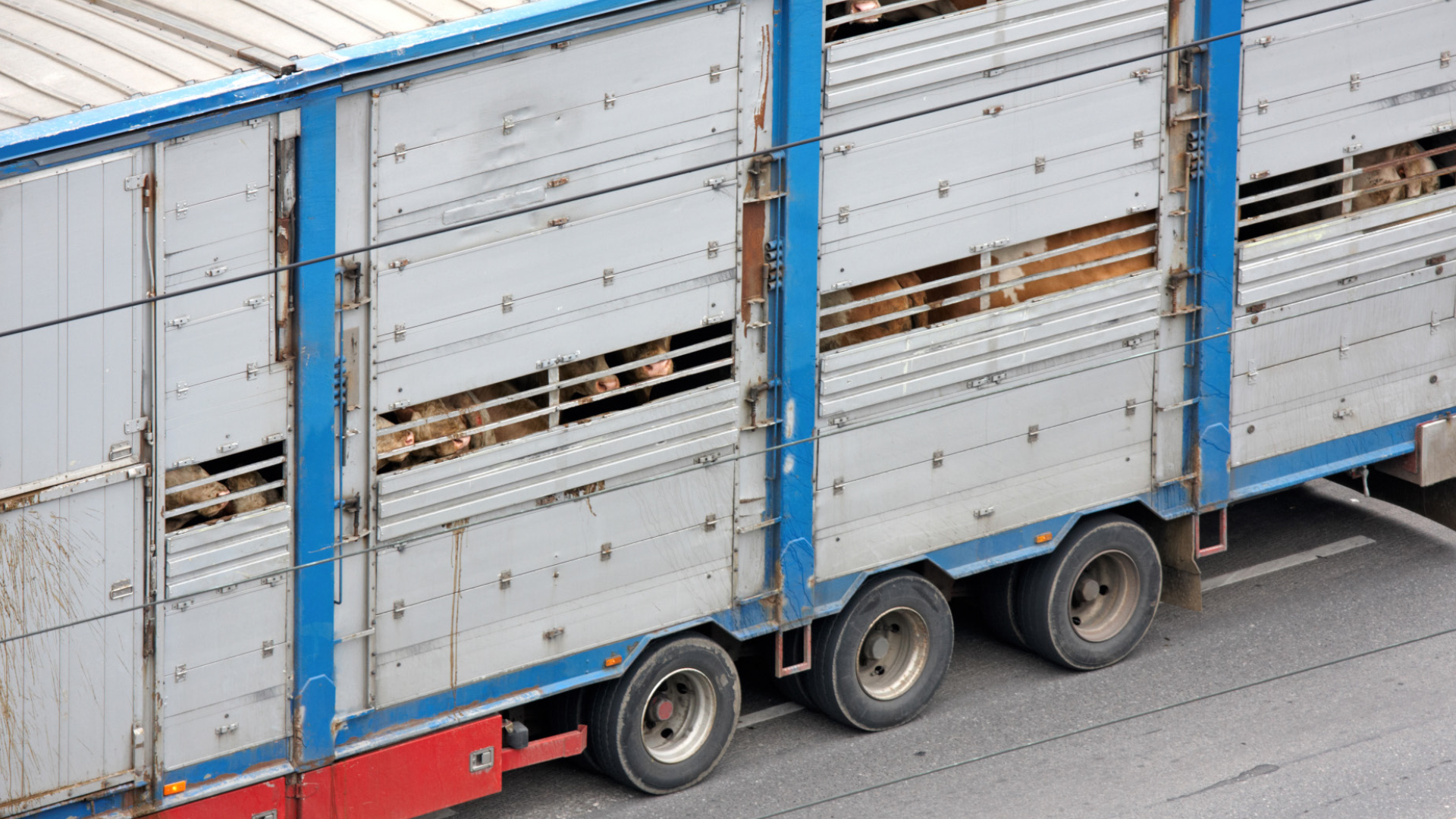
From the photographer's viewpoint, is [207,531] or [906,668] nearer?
[207,531]

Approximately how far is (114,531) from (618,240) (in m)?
2.44

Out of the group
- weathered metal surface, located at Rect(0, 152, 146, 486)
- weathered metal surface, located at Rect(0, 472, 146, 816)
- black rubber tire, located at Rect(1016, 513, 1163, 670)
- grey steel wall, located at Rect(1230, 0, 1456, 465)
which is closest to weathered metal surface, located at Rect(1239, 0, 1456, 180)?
grey steel wall, located at Rect(1230, 0, 1456, 465)

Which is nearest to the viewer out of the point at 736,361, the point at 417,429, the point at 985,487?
the point at 417,429

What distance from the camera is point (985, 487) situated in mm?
10320

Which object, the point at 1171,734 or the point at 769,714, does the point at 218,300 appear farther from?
the point at 1171,734

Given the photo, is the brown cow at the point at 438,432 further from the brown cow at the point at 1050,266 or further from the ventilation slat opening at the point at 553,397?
the brown cow at the point at 1050,266

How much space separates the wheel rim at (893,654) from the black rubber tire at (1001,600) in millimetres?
657

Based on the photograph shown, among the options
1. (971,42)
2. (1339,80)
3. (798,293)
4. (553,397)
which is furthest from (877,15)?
(1339,80)

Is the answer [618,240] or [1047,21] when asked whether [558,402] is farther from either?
[1047,21]

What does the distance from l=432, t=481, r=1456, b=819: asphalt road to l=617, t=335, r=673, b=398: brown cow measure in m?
2.18

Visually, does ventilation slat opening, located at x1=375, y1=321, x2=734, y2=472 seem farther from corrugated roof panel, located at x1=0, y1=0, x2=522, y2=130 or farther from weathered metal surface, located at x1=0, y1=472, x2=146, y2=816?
corrugated roof panel, located at x1=0, y1=0, x2=522, y2=130

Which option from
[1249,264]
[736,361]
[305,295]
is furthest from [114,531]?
[1249,264]

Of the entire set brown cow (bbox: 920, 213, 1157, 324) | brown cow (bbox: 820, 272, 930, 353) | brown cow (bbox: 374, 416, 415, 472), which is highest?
brown cow (bbox: 920, 213, 1157, 324)

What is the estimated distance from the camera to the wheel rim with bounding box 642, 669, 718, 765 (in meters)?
9.91
